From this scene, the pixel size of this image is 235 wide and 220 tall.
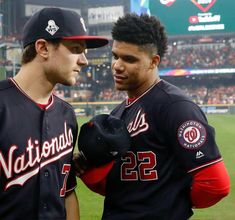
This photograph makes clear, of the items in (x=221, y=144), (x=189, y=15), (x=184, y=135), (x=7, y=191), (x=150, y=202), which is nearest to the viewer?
(x=7, y=191)

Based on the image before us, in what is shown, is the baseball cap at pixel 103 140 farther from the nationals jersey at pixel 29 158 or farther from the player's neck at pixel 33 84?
the player's neck at pixel 33 84

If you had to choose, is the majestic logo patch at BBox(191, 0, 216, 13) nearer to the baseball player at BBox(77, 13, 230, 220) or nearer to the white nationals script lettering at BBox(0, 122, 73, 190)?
the baseball player at BBox(77, 13, 230, 220)

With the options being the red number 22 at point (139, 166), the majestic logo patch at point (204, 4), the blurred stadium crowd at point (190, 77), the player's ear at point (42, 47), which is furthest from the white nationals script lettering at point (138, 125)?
the majestic logo patch at point (204, 4)

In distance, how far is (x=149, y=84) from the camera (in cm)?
264

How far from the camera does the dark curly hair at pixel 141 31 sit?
2.60m

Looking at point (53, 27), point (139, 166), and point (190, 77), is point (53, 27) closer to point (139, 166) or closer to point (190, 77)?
point (139, 166)

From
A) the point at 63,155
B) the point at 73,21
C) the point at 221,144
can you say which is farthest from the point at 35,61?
the point at 221,144

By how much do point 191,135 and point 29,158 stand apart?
87 cm

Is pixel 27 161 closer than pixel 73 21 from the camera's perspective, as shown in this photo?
Yes

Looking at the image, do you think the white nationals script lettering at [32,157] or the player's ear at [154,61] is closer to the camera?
the white nationals script lettering at [32,157]

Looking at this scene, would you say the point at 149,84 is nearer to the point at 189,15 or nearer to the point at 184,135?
the point at 184,135

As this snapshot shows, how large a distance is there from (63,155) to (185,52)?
44582 mm

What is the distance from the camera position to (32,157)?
2.18m

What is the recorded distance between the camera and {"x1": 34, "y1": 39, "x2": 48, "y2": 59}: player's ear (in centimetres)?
228
